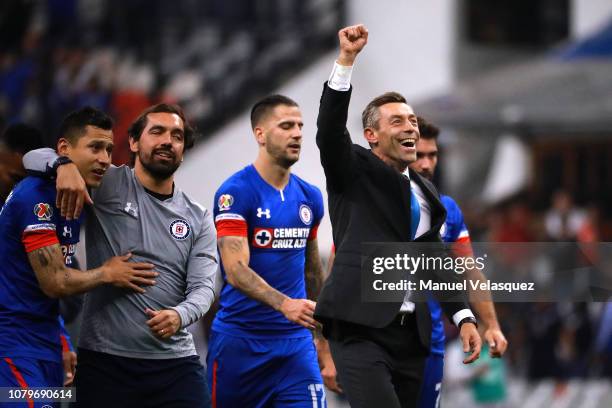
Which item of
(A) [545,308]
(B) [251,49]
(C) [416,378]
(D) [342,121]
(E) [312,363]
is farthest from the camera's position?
(B) [251,49]

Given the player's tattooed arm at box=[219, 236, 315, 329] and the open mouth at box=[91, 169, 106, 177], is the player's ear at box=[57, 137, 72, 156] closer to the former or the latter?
the open mouth at box=[91, 169, 106, 177]

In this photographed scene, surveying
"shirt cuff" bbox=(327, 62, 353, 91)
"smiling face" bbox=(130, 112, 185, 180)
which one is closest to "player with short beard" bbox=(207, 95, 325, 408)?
"smiling face" bbox=(130, 112, 185, 180)

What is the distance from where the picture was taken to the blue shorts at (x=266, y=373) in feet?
27.5

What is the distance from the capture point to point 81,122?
7727 millimetres

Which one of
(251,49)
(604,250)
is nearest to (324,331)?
(604,250)

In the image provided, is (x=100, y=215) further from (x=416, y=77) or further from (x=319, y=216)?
(x=416, y=77)

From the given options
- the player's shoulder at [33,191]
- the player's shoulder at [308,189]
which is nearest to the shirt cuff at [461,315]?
the player's shoulder at [308,189]

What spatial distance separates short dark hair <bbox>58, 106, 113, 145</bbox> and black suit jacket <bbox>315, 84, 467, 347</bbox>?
1327mm

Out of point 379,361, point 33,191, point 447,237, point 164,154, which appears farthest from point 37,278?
point 447,237

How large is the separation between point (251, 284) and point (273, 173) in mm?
930

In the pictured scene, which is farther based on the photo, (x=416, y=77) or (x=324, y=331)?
(x=416, y=77)

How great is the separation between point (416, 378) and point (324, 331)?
0.59 metres

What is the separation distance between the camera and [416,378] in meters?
7.63

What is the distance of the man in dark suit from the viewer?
7.18m
